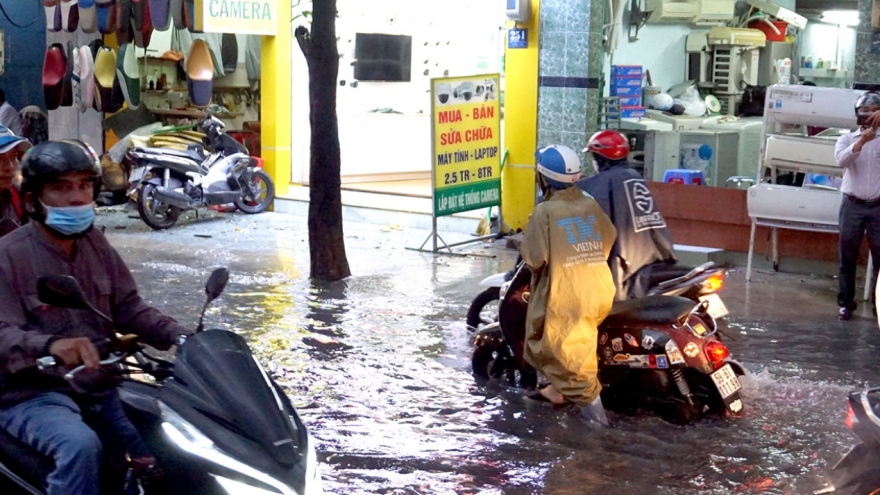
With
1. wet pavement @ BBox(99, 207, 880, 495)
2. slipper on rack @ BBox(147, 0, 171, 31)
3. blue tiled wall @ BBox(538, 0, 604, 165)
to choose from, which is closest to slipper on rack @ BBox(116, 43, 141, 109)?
slipper on rack @ BBox(147, 0, 171, 31)

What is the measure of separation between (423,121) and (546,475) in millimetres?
12737

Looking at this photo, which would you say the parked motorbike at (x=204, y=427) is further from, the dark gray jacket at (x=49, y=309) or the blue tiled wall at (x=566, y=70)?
the blue tiled wall at (x=566, y=70)

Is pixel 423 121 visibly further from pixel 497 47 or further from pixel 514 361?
pixel 514 361

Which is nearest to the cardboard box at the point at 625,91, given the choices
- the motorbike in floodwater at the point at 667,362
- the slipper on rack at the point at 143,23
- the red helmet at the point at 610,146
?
the slipper on rack at the point at 143,23

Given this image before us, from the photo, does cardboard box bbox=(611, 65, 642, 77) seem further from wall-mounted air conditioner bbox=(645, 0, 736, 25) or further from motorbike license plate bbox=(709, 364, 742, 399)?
motorbike license plate bbox=(709, 364, 742, 399)

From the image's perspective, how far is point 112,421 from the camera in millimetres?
3992

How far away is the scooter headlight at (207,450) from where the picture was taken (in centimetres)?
321

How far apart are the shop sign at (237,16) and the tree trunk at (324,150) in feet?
9.87

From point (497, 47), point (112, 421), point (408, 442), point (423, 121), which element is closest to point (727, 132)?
point (497, 47)

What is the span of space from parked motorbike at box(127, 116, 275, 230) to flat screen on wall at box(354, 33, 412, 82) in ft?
8.81

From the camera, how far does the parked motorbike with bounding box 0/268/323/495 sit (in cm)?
328

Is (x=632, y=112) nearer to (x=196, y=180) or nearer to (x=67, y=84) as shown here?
(x=196, y=180)

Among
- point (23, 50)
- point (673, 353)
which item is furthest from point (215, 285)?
point (23, 50)

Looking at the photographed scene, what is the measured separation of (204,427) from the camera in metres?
3.37
